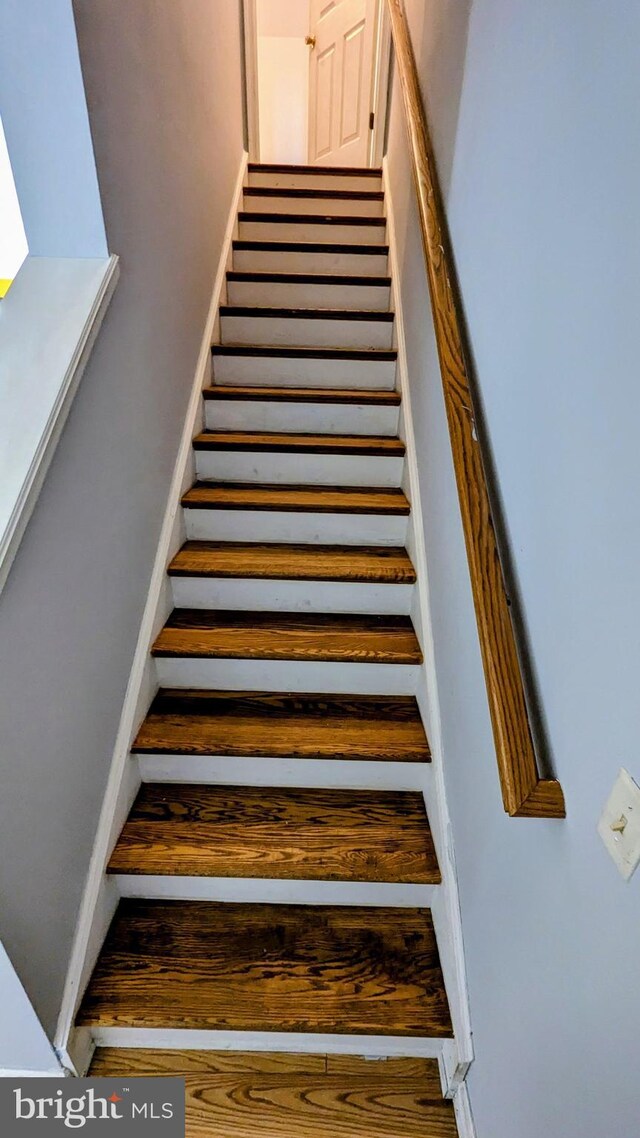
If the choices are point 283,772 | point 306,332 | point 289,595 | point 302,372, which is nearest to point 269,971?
point 283,772

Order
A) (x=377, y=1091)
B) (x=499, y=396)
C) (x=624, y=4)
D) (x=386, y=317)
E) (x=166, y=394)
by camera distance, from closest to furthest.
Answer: (x=624, y=4), (x=499, y=396), (x=377, y=1091), (x=166, y=394), (x=386, y=317)

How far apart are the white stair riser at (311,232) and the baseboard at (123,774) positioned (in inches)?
42.6

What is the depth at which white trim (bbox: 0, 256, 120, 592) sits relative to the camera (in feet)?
3.09

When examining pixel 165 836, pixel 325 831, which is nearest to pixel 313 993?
pixel 325 831

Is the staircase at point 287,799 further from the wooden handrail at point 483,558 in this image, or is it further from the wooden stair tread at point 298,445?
the wooden handrail at point 483,558

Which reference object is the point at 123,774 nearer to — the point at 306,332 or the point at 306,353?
the point at 306,353

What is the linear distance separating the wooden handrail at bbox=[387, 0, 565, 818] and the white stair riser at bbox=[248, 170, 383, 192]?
186 centimetres

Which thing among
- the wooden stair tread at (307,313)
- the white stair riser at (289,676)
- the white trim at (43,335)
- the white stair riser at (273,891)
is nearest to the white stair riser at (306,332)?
the wooden stair tread at (307,313)

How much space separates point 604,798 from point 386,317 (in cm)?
213

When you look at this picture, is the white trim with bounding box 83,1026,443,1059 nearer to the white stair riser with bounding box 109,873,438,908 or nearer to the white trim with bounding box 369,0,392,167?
the white stair riser with bounding box 109,873,438,908

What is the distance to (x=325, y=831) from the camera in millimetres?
1434

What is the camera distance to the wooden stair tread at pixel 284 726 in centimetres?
149

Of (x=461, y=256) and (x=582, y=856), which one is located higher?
(x=461, y=256)

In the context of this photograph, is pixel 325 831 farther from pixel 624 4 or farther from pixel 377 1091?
pixel 624 4
